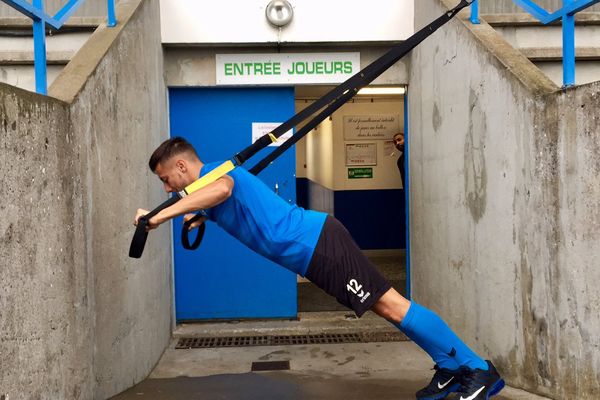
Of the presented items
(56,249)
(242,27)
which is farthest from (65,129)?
(242,27)

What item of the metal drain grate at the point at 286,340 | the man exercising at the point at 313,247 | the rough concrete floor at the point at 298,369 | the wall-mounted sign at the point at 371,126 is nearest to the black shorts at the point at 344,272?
the man exercising at the point at 313,247

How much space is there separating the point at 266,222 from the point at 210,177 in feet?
1.32

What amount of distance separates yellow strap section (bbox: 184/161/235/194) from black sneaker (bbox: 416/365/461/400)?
168 centimetres

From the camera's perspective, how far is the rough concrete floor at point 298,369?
3889 mm

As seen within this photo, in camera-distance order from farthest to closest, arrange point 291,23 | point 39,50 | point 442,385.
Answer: point 291,23
point 442,385
point 39,50

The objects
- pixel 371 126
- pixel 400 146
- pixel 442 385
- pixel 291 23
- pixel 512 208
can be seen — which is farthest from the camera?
pixel 371 126

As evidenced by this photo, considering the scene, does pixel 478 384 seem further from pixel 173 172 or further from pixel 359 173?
pixel 359 173

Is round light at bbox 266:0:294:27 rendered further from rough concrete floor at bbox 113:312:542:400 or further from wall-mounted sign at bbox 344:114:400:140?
wall-mounted sign at bbox 344:114:400:140

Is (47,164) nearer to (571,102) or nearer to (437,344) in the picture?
(437,344)

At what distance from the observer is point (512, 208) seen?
3.81 metres

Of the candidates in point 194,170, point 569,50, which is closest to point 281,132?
point 194,170

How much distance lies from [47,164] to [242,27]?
3.52 m

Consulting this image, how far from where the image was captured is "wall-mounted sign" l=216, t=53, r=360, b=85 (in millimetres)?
5957

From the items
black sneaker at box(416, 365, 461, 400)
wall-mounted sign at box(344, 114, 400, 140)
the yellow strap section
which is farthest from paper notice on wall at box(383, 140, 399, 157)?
the yellow strap section
